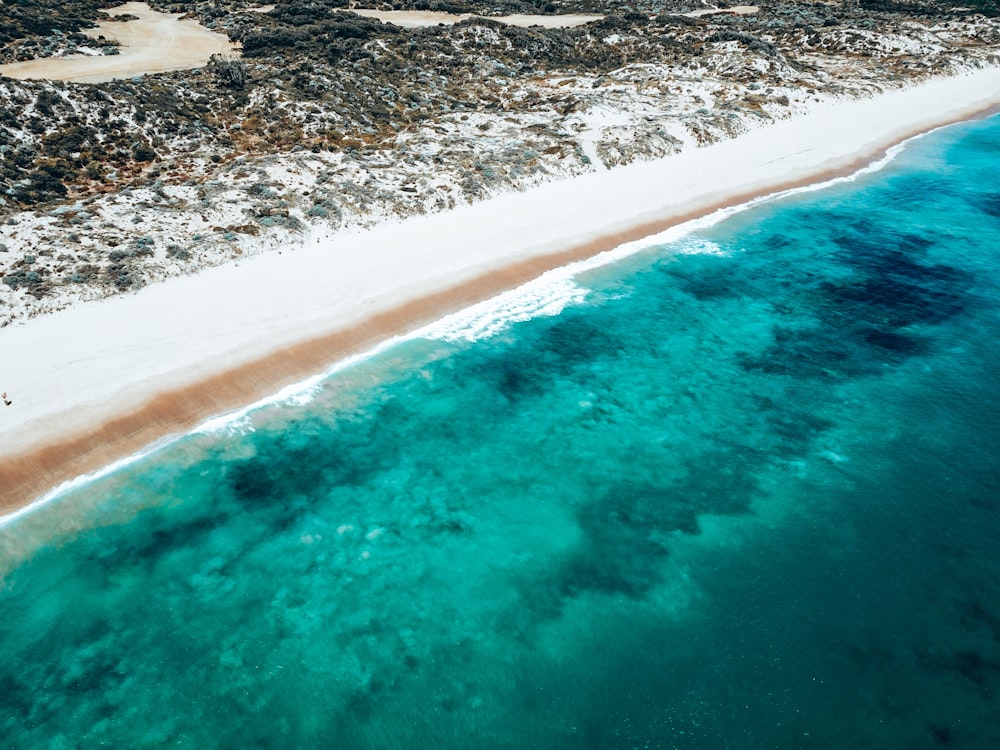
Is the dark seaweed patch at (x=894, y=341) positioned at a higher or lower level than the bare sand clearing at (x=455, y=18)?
lower

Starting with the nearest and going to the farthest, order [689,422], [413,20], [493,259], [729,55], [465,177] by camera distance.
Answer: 1. [689,422]
2. [493,259]
3. [465,177]
4. [729,55]
5. [413,20]

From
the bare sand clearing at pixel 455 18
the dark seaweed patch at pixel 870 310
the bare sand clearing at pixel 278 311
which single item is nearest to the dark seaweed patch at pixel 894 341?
the dark seaweed patch at pixel 870 310

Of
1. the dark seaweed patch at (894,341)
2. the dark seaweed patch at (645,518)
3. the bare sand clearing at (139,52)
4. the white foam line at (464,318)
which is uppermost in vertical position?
the bare sand clearing at (139,52)

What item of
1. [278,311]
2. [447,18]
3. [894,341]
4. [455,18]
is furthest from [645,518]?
[455,18]

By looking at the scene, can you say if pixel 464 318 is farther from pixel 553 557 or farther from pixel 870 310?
pixel 870 310

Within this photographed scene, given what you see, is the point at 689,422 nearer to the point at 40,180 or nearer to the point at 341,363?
the point at 341,363

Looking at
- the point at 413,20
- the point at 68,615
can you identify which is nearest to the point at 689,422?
the point at 68,615

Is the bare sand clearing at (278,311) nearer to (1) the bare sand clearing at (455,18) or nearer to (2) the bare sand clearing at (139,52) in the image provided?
(2) the bare sand clearing at (139,52)

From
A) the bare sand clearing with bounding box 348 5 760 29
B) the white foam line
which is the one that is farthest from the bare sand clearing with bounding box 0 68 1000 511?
the bare sand clearing with bounding box 348 5 760 29
